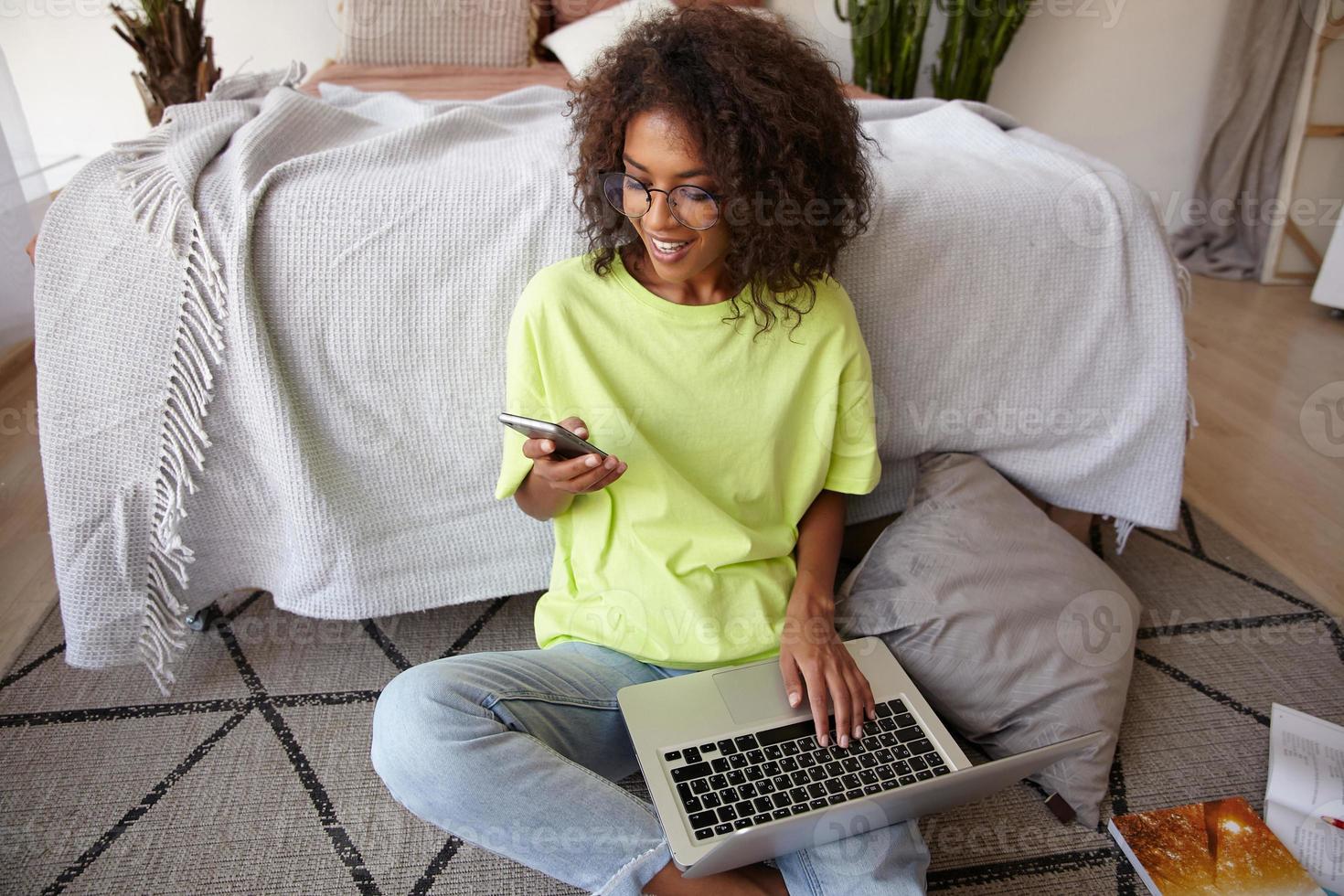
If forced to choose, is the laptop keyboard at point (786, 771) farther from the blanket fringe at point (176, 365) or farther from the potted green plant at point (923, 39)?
the potted green plant at point (923, 39)

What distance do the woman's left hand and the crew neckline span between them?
0.34m

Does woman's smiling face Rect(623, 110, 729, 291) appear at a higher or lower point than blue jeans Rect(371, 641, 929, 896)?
higher

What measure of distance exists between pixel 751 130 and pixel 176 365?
2.46ft

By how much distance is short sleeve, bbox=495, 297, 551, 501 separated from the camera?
98 centimetres

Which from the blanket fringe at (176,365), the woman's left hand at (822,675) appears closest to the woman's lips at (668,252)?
the woman's left hand at (822,675)

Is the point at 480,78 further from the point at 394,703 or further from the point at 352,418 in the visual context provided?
the point at 394,703

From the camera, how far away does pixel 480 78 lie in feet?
7.52

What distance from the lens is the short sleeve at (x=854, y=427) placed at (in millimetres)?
1048

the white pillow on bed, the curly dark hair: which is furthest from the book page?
the white pillow on bed

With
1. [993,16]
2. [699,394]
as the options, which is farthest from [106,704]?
[993,16]

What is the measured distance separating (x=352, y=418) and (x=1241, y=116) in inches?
115

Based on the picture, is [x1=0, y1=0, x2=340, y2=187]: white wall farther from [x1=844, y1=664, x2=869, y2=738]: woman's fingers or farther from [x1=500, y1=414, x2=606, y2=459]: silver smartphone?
[x1=844, y1=664, x2=869, y2=738]: woman's fingers

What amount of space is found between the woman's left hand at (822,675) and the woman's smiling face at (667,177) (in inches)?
16.0

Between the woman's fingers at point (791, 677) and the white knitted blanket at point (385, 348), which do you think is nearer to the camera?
the woman's fingers at point (791, 677)
